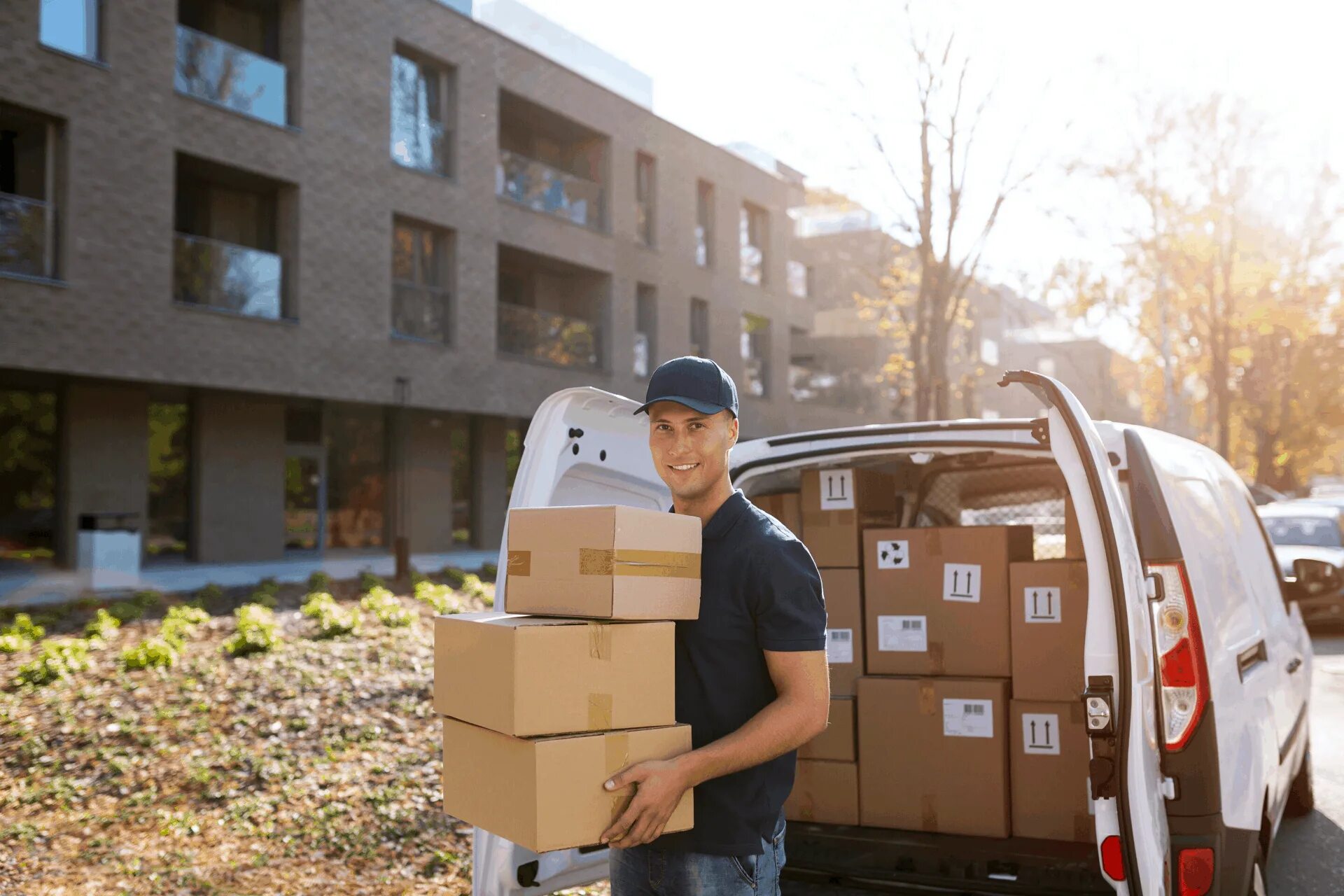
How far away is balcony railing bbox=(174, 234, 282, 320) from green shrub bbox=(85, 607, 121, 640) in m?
7.86

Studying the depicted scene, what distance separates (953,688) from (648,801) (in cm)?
242

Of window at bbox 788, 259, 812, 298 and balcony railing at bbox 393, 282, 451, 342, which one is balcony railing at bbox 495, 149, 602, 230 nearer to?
balcony railing at bbox 393, 282, 451, 342

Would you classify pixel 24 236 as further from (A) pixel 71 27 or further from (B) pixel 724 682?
(B) pixel 724 682

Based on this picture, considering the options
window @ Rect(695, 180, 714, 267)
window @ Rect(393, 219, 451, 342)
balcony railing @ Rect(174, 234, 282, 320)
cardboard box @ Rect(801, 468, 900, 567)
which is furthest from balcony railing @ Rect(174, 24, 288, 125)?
cardboard box @ Rect(801, 468, 900, 567)

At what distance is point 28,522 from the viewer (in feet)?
54.4

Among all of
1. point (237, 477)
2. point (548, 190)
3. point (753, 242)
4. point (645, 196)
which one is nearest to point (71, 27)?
point (237, 477)

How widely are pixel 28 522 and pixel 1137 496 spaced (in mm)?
17267

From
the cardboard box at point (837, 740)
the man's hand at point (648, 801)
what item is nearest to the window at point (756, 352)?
the cardboard box at point (837, 740)

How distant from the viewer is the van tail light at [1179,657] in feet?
9.91

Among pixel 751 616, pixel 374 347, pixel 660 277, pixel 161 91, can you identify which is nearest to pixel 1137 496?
pixel 751 616

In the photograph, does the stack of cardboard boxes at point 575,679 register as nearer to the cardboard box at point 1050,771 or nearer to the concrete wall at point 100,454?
the cardboard box at point 1050,771

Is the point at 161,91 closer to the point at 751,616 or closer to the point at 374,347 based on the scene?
the point at 374,347

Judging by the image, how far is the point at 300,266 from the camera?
1864 centimetres

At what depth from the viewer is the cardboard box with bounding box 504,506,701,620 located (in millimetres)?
2385
